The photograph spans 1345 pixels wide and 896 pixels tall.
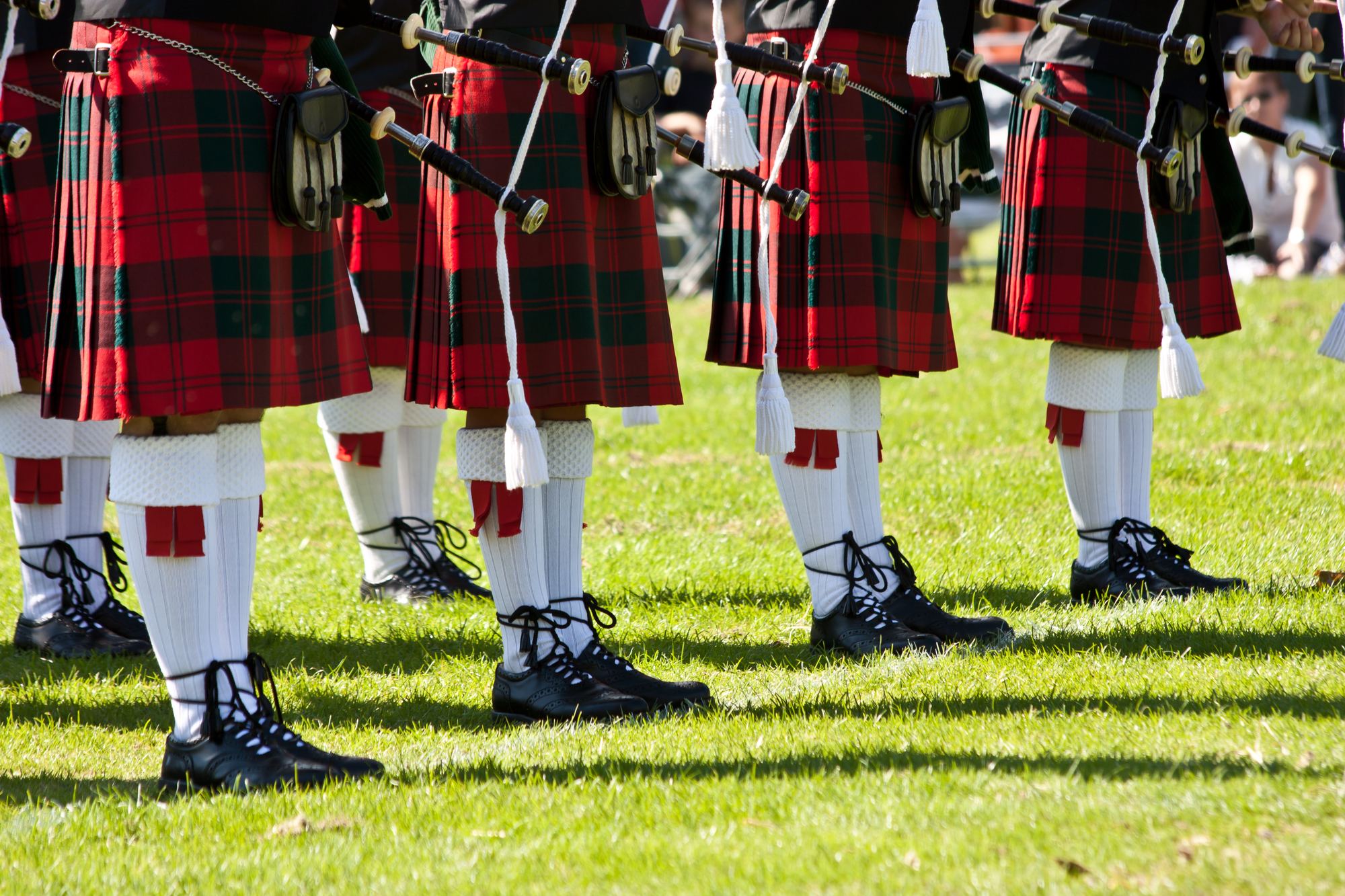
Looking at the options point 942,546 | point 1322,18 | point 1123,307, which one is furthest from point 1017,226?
point 1322,18

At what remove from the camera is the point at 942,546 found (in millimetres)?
3715

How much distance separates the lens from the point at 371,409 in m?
3.34

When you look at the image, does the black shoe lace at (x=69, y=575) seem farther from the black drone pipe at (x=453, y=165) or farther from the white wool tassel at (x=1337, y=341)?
the white wool tassel at (x=1337, y=341)

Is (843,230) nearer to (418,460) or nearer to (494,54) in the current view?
(494,54)

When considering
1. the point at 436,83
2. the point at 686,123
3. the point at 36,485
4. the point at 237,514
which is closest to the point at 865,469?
the point at 436,83

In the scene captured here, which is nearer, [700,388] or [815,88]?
[815,88]

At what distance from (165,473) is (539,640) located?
716 millimetres

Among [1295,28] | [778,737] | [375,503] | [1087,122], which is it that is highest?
[1295,28]

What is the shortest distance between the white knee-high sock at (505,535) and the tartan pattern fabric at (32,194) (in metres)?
1.04

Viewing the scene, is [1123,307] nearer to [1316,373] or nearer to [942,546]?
[942,546]

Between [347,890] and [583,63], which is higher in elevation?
[583,63]

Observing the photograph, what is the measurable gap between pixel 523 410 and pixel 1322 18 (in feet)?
28.4

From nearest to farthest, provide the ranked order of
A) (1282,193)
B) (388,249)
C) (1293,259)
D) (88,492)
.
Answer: (88,492) → (388,249) → (1293,259) → (1282,193)

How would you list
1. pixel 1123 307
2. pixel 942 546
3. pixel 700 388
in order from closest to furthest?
pixel 1123 307
pixel 942 546
pixel 700 388
